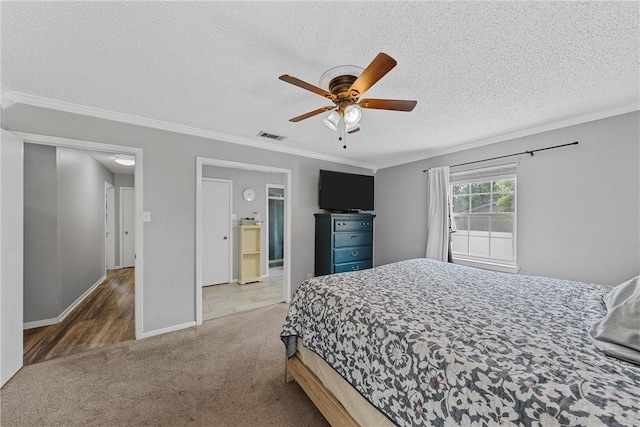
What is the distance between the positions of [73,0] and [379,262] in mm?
4708

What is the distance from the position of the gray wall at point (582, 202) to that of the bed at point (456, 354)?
809 mm

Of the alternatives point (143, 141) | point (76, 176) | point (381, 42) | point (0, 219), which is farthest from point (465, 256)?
point (76, 176)

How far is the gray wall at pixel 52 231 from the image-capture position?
2.78 metres

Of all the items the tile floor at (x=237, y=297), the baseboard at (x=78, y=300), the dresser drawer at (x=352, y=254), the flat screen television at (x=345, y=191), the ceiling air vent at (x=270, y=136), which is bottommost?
the tile floor at (x=237, y=297)

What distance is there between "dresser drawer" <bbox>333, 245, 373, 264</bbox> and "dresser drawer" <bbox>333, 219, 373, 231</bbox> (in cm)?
33

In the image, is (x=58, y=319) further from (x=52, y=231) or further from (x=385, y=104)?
(x=385, y=104)

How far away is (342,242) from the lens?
3.89 metres

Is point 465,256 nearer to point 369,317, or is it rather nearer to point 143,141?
point 369,317

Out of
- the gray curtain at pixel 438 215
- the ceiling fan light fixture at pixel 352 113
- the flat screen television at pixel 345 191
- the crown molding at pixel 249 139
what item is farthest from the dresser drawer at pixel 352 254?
the ceiling fan light fixture at pixel 352 113

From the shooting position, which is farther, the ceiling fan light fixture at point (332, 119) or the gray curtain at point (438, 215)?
the gray curtain at point (438, 215)

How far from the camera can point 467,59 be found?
1.59 meters

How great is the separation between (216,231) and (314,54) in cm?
389

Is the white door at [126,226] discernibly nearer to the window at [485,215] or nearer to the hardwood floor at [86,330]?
the hardwood floor at [86,330]

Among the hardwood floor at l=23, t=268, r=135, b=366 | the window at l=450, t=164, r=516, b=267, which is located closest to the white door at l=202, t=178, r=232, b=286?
the hardwood floor at l=23, t=268, r=135, b=366
